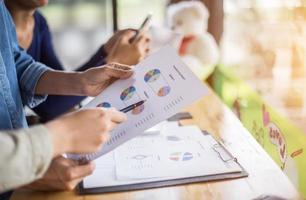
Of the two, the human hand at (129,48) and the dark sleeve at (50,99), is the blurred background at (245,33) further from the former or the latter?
the dark sleeve at (50,99)

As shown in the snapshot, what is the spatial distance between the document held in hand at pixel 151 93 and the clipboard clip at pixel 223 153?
0.59ft

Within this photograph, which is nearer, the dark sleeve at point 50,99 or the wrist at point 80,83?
the wrist at point 80,83

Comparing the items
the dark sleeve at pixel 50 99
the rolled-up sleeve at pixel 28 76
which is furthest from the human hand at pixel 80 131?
the dark sleeve at pixel 50 99

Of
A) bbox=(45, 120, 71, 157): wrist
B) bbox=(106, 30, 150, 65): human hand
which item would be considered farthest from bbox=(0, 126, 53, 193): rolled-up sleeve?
bbox=(106, 30, 150, 65): human hand

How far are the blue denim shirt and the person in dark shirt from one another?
29 cm

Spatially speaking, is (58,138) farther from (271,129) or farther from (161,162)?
(271,129)

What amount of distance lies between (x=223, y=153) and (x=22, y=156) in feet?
1.76

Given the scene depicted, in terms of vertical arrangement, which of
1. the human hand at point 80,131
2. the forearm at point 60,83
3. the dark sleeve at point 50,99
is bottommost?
the dark sleeve at point 50,99

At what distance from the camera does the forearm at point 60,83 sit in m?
0.95

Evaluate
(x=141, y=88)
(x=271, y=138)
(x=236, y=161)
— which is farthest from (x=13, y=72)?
(x=271, y=138)

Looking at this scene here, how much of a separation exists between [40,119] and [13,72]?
0.52 metres

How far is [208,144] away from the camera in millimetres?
1024

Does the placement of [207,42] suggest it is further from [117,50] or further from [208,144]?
[208,144]

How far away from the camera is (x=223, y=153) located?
970mm
